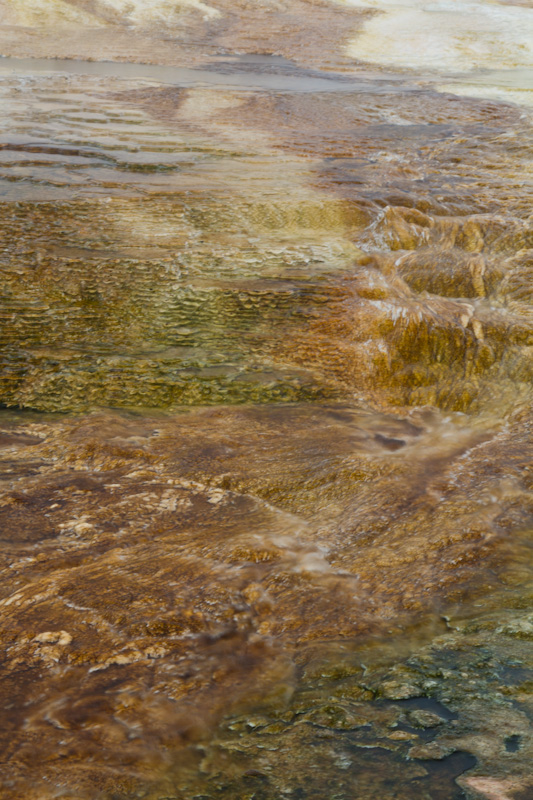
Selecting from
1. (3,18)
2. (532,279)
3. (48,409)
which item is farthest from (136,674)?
(3,18)

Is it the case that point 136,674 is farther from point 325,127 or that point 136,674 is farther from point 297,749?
point 325,127

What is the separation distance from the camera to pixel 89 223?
5461 millimetres

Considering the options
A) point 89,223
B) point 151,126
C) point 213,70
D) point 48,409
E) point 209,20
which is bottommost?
point 48,409

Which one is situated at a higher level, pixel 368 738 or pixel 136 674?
pixel 368 738

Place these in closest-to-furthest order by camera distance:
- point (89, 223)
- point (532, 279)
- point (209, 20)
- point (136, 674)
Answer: point (136, 674), point (532, 279), point (89, 223), point (209, 20)

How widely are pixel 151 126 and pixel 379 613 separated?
7270 mm

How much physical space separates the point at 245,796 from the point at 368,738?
1.19 ft

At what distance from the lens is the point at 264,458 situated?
12.0 feet

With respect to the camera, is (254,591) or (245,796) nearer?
(245,796)

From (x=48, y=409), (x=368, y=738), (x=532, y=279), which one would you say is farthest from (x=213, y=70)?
(x=368, y=738)

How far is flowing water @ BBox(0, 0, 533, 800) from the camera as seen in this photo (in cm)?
203

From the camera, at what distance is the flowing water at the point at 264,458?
2.03 m

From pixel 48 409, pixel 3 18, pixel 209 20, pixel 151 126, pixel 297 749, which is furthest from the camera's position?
pixel 209 20

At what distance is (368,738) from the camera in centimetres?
194
